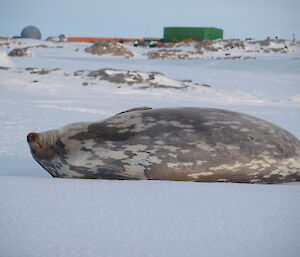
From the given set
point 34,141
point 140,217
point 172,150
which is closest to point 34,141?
point 34,141

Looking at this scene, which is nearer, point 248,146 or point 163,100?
point 248,146

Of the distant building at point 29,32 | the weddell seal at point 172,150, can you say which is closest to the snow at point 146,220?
the weddell seal at point 172,150

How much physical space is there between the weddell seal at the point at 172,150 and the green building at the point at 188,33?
38.1 metres

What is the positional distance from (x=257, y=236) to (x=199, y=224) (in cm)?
19

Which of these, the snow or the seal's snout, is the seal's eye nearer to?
the seal's snout

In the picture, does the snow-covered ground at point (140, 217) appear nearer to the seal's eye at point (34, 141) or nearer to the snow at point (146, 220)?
the snow at point (146, 220)

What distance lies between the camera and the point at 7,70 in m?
10.1

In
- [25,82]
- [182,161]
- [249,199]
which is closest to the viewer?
[249,199]

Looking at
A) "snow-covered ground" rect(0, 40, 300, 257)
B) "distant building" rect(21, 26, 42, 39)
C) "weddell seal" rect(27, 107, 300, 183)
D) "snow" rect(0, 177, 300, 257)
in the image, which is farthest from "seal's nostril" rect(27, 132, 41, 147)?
"distant building" rect(21, 26, 42, 39)

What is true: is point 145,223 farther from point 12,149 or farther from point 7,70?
point 7,70

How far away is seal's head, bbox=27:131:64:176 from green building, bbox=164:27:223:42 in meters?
38.2

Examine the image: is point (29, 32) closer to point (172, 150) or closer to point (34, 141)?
point (34, 141)

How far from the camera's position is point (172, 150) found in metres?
1.95

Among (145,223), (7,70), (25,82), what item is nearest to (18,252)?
(145,223)
